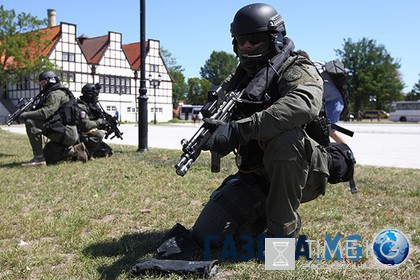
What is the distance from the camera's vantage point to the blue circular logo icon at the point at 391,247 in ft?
10.6

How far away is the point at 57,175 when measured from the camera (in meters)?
6.96

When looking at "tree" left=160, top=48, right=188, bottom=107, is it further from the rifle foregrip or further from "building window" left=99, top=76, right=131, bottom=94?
the rifle foregrip

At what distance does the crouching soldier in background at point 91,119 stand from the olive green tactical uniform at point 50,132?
36 cm

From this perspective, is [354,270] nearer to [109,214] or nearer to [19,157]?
[109,214]

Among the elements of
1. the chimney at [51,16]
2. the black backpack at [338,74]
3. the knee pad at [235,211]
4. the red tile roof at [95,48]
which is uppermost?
the chimney at [51,16]

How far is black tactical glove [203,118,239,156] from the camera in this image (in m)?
2.85

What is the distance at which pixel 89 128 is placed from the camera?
8.62 metres

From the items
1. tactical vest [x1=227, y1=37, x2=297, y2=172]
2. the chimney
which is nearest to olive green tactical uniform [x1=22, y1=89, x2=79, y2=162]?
tactical vest [x1=227, y1=37, x2=297, y2=172]

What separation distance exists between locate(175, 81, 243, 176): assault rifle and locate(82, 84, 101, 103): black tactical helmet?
577 centimetres

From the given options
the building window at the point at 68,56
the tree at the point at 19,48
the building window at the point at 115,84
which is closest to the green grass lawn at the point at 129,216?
the tree at the point at 19,48

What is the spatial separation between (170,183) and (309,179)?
3.17 m

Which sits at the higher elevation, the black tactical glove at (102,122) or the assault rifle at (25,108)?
the assault rifle at (25,108)


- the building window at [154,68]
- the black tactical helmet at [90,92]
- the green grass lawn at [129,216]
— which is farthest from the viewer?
the building window at [154,68]

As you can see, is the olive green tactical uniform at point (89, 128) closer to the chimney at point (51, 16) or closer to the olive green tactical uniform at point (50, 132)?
the olive green tactical uniform at point (50, 132)
